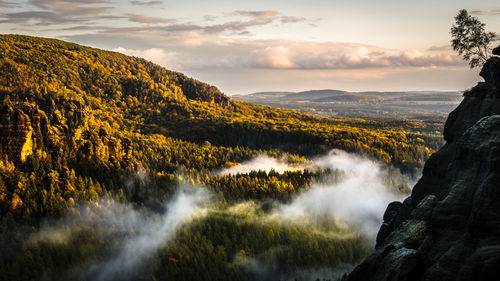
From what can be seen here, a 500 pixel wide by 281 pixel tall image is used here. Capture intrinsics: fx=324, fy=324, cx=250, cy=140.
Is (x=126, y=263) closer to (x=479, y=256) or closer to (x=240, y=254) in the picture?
(x=240, y=254)

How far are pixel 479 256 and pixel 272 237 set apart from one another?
148m

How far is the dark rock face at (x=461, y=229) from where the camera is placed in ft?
95.5

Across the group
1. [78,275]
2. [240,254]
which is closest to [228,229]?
[240,254]

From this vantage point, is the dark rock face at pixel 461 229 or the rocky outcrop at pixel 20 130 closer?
the dark rock face at pixel 461 229

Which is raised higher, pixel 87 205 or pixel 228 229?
pixel 87 205

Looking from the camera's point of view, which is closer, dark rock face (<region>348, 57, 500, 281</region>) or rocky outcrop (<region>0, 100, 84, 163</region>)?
dark rock face (<region>348, 57, 500, 281</region>)

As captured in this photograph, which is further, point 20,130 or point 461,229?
point 20,130

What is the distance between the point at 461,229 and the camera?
108 feet

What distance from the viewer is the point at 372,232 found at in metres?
197

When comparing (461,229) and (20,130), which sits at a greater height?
(20,130)

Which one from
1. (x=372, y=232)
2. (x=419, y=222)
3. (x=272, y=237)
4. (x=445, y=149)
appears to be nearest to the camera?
(x=419, y=222)

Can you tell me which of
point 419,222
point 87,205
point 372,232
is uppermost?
point 419,222

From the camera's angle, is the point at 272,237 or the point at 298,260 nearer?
the point at 298,260

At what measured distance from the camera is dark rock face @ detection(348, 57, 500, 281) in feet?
95.5
